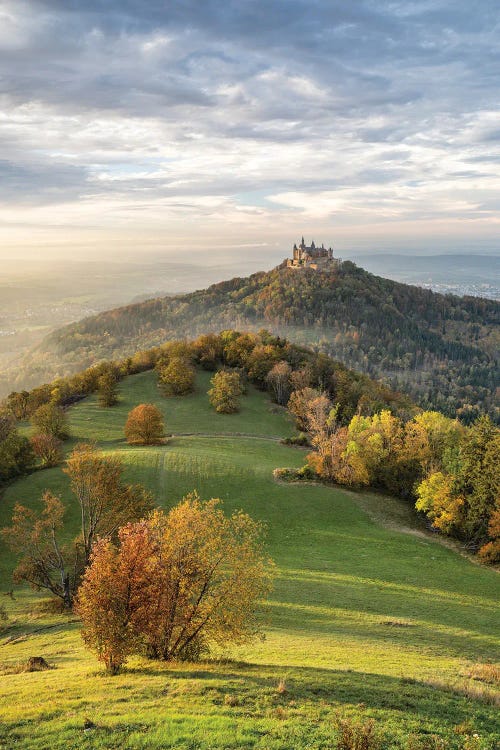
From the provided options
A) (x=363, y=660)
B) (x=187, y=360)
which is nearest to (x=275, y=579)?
(x=363, y=660)

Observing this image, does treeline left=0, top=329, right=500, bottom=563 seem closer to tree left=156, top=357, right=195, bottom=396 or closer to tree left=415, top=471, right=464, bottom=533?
tree left=415, top=471, right=464, bottom=533

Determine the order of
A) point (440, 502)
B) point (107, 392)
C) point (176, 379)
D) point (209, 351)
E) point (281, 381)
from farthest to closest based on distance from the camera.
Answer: point (209, 351), point (281, 381), point (176, 379), point (107, 392), point (440, 502)

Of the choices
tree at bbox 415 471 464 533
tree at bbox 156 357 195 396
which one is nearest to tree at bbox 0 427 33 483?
tree at bbox 156 357 195 396

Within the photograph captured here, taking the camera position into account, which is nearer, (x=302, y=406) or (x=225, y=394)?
(x=302, y=406)

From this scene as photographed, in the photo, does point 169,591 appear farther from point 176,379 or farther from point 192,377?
point 192,377

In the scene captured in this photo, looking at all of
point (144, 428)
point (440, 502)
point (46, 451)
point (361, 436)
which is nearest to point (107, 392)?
point (144, 428)

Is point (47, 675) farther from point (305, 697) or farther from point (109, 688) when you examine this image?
point (305, 697)

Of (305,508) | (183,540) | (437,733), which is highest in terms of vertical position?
(183,540)
